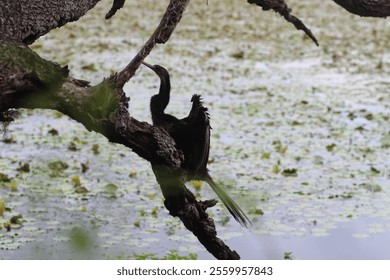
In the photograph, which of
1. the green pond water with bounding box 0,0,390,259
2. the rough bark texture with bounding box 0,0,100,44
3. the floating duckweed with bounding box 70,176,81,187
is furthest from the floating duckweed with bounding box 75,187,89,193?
the rough bark texture with bounding box 0,0,100,44

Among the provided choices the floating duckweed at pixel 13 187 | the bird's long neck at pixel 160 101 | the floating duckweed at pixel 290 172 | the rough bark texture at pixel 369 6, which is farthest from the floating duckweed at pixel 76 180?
the rough bark texture at pixel 369 6

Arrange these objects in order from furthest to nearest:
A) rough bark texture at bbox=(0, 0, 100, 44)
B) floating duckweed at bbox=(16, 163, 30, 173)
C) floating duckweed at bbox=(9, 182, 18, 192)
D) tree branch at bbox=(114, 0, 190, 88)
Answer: floating duckweed at bbox=(16, 163, 30, 173)
floating duckweed at bbox=(9, 182, 18, 192)
tree branch at bbox=(114, 0, 190, 88)
rough bark texture at bbox=(0, 0, 100, 44)

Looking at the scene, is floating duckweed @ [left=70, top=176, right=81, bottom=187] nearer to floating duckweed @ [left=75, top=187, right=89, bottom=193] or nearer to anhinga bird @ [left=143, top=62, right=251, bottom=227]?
floating duckweed @ [left=75, top=187, right=89, bottom=193]

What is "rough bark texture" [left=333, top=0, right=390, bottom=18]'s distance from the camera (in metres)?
4.22

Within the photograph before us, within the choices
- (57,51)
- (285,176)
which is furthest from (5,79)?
(57,51)

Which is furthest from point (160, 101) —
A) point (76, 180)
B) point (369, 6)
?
point (76, 180)

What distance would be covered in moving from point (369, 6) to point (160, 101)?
122 cm

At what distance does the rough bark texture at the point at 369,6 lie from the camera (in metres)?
4.22

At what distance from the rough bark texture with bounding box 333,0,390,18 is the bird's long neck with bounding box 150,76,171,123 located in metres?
1.08

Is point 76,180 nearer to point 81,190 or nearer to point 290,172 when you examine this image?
point 81,190

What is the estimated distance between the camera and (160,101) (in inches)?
147

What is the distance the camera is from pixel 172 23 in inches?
126
